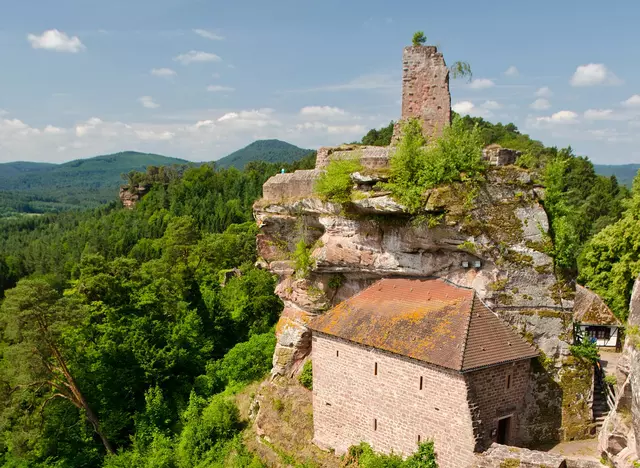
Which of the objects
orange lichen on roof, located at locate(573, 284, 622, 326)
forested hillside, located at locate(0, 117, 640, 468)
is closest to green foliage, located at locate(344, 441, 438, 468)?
forested hillside, located at locate(0, 117, 640, 468)

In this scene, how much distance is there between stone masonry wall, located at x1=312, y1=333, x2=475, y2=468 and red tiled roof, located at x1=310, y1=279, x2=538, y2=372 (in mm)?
437

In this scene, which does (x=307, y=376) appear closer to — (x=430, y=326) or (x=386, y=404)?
(x=386, y=404)

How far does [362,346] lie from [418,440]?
339 cm

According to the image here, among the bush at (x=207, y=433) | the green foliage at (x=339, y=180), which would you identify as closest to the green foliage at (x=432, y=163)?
the green foliage at (x=339, y=180)

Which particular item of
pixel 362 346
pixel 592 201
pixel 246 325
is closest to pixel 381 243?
pixel 362 346

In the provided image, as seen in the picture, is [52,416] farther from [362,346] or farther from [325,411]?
[362,346]

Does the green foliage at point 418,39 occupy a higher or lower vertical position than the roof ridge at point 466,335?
higher

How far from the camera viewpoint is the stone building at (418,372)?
13.7m

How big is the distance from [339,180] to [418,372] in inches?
287

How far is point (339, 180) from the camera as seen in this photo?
17375mm

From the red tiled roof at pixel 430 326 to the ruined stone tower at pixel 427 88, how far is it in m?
6.14

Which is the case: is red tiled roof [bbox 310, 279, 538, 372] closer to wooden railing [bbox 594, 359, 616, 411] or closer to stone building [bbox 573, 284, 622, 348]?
wooden railing [bbox 594, 359, 616, 411]

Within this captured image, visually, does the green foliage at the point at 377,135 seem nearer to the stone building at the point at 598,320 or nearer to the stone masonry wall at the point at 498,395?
the stone building at the point at 598,320

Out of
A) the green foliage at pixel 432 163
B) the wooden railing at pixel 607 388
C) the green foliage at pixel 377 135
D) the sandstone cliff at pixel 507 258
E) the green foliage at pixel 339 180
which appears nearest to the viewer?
the sandstone cliff at pixel 507 258
